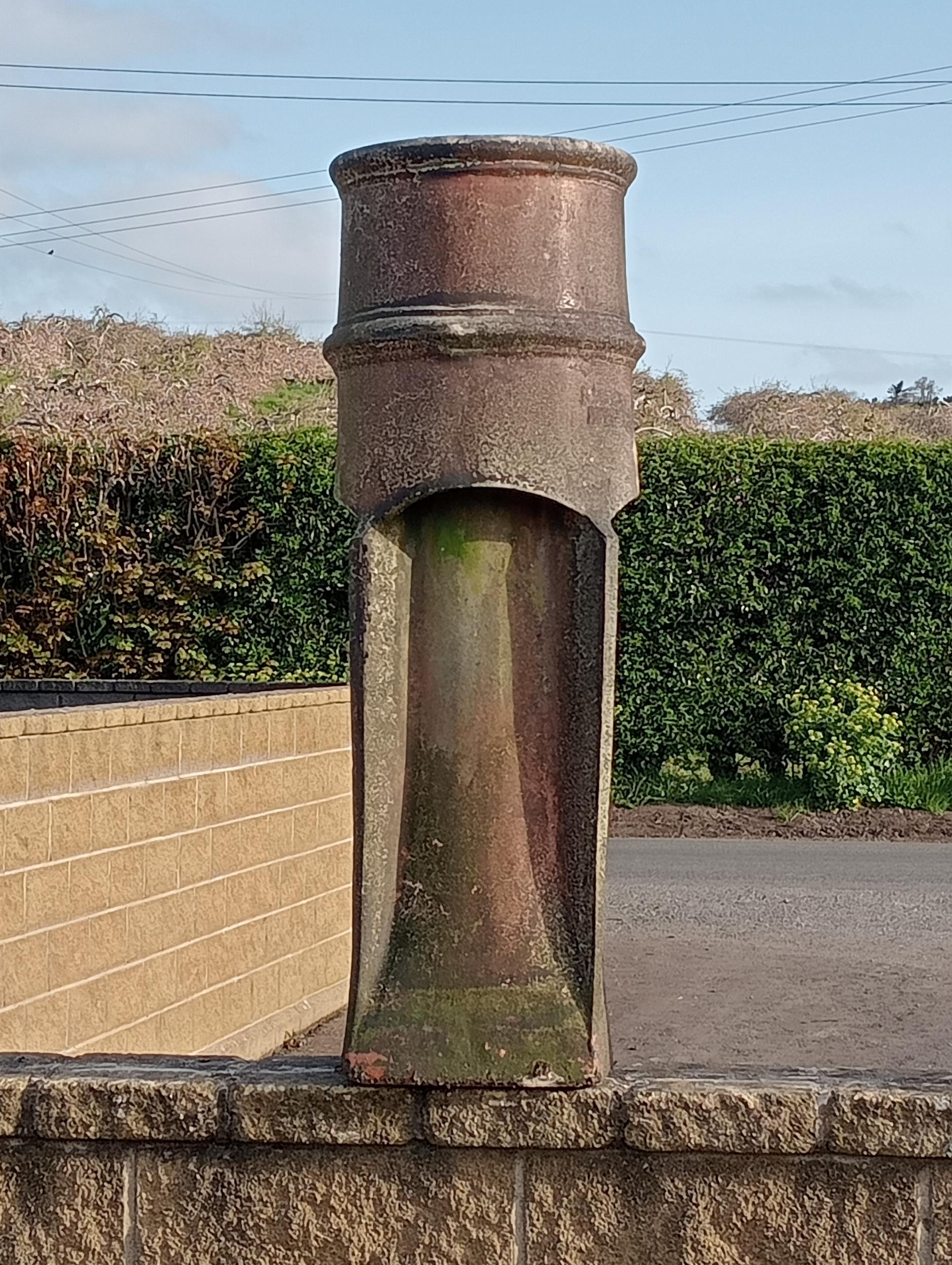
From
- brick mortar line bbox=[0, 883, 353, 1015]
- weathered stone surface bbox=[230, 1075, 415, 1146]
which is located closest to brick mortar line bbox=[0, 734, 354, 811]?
brick mortar line bbox=[0, 883, 353, 1015]

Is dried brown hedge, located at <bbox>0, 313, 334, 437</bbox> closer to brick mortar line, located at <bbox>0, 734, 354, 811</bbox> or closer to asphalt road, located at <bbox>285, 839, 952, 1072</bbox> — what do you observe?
asphalt road, located at <bbox>285, 839, 952, 1072</bbox>

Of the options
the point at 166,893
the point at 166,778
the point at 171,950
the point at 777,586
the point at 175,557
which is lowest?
the point at 171,950

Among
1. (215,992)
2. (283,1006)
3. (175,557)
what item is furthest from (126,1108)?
(175,557)

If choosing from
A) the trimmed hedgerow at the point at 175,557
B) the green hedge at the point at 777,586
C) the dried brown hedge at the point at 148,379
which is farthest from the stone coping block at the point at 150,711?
the dried brown hedge at the point at 148,379

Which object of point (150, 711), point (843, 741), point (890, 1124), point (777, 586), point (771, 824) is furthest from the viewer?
point (777, 586)

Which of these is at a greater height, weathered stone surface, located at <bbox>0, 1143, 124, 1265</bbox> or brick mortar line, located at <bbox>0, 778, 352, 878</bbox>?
brick mortar line, located at <bbox>0, 778, 352, 878</bbox>

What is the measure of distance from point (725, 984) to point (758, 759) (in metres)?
6.36

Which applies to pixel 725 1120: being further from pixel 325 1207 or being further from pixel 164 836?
pixel 164 836

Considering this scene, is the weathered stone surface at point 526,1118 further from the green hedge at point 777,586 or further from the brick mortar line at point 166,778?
the green hedge at point 777,586

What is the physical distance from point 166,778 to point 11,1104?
294 centimetres

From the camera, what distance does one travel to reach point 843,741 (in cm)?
1429

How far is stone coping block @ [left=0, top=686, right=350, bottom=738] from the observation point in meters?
5.22

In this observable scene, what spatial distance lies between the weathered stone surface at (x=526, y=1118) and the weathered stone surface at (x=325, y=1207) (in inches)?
1.6

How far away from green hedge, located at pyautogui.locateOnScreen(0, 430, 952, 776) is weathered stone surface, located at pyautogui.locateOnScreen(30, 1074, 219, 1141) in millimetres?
11315
